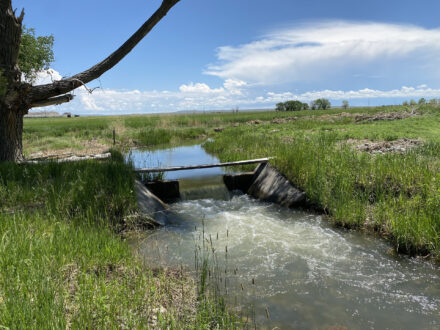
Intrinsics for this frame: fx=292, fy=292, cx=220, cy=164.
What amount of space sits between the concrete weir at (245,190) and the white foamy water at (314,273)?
2.88 feet

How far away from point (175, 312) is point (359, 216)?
5.25m

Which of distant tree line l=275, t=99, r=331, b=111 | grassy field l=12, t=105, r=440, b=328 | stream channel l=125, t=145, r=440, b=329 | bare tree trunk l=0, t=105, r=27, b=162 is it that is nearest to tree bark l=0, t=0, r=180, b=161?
bare tree trunk l=0, t=105, r=27, b=162

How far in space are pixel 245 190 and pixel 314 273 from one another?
6.75 metres

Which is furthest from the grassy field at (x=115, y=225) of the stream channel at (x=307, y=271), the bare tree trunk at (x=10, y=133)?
the bare tree trunk at (x=10, y=133)

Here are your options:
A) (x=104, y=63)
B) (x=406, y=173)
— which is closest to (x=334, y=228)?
(x=406, y=173)

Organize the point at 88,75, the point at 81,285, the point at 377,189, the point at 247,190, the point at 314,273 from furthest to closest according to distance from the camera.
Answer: the point at 247,190, the point at 88,75, the point at 377,189, the point at 314,273, the point at 81,285

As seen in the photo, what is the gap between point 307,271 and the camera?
524 centimetres

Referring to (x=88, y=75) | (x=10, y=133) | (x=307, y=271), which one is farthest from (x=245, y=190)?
(x=10, y=133)

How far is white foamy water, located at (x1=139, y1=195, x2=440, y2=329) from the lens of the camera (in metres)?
4.04

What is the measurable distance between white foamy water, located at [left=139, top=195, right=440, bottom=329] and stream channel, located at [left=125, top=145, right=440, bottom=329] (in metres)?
0.01

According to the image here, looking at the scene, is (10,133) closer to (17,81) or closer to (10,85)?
(10,85)

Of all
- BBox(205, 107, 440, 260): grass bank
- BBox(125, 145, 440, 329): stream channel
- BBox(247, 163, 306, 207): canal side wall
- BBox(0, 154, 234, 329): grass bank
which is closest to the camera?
BBox(0, 154, 234, 329): grass bank

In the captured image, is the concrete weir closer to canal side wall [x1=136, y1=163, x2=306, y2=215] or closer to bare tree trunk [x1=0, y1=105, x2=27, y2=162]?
canal side wall [x1=136, y1=163, x2=306, y2=215]

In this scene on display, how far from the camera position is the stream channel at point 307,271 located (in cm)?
404
